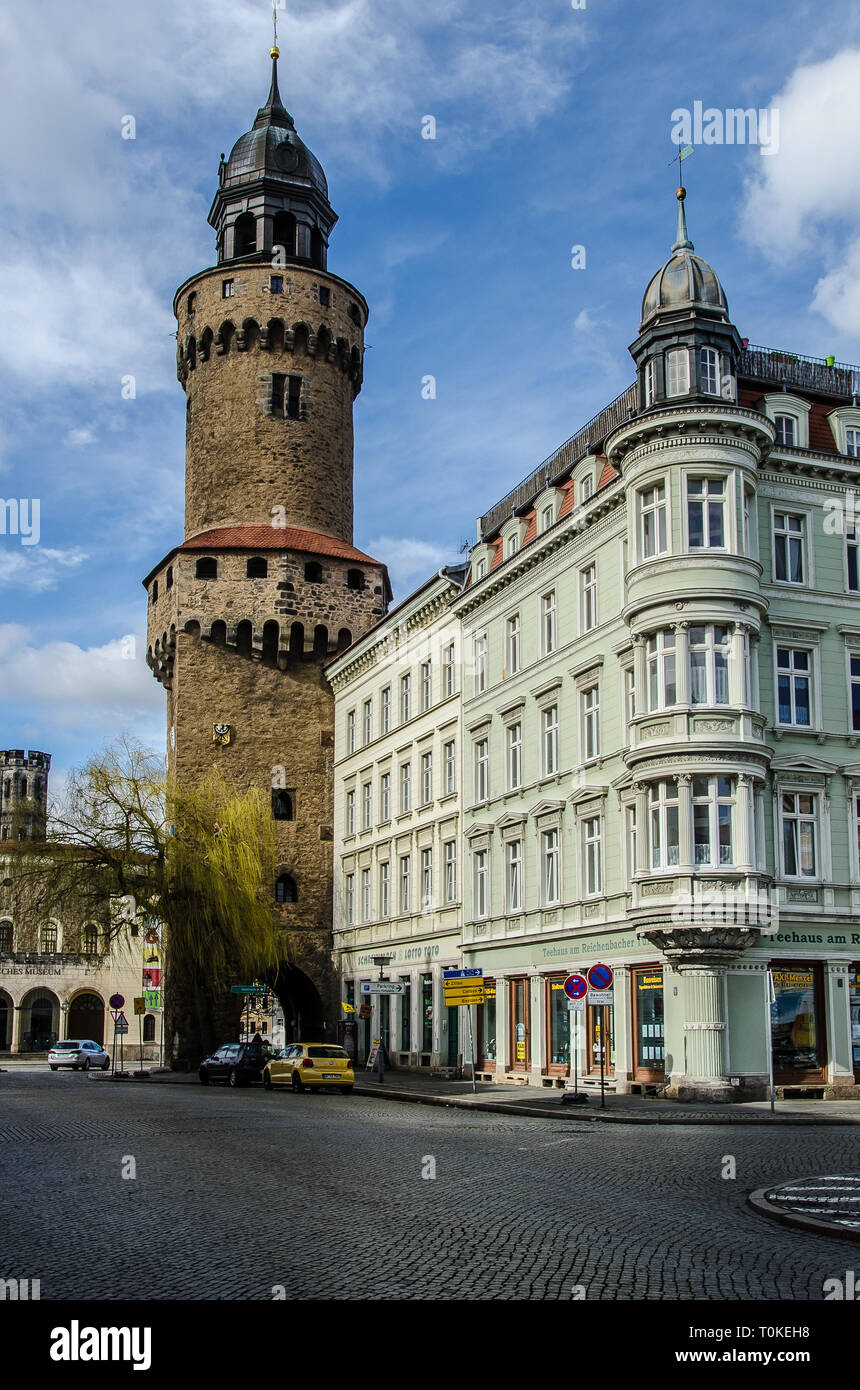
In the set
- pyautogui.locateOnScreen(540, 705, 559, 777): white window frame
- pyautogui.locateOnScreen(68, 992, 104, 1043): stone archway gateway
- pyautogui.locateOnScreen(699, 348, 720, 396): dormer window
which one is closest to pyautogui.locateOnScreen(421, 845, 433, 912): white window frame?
pyautogui.locateOnScreen(540, 705, 559, 777): white window frame

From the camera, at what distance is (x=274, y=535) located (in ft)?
189

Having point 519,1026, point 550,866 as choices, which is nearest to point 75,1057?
point 519,1026

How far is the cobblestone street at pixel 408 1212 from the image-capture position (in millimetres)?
9078

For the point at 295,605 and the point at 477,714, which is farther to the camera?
the point at 295,605

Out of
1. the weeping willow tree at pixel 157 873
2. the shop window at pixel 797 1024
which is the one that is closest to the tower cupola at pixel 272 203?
the weeping willow tree at pixel 157 873

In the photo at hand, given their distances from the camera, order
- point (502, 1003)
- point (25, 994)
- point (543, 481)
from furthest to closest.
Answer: point (25, 994) → point (543, 481) → point (502, 1003)

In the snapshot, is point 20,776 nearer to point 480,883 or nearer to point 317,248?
point 317,248

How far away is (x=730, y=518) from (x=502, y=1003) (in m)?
14.7

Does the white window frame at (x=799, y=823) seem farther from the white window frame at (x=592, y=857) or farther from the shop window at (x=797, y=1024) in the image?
the white window frame at (x=592, y=857)

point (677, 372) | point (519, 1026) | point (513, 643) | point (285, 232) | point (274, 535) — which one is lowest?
point (519, 1026)

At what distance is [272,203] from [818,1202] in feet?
184

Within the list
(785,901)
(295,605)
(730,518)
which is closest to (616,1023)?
(785,901)

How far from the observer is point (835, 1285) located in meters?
9.09
